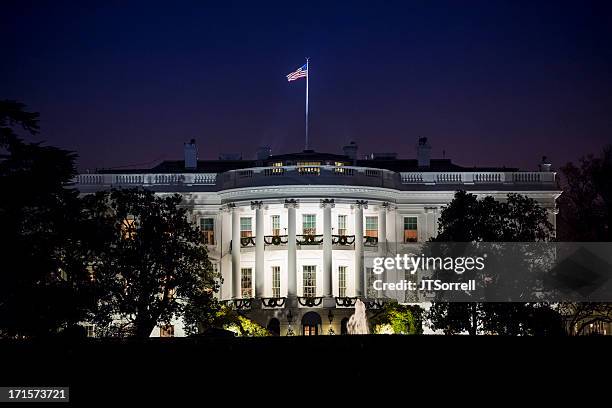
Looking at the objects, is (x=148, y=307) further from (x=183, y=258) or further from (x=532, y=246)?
(x=532, y=246)

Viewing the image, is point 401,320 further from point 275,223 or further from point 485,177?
point 485,177

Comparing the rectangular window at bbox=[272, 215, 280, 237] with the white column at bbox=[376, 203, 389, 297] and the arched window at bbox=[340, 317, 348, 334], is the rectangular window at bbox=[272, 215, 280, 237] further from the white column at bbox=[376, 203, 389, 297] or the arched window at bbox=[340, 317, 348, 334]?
the arched window at bbox=[340, 317, 348, 334]

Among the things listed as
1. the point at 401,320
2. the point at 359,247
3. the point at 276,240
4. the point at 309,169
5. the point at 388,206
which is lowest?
the point at 401,320

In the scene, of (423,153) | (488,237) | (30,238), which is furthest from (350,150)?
(30,238)

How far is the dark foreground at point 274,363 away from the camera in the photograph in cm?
3259

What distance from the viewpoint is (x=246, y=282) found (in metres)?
78.0

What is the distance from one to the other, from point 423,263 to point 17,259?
35.5m

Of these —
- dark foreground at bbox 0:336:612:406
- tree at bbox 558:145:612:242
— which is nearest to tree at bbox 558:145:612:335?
tree at bbox 558:145:612:242

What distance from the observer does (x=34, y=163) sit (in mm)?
39250

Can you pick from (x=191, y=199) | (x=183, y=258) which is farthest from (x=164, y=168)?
(x=183, y=258)

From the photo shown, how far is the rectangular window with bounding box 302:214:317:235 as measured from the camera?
7750 cm

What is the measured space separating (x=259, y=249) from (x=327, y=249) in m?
4.01

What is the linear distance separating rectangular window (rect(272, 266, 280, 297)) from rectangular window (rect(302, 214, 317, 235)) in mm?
2749

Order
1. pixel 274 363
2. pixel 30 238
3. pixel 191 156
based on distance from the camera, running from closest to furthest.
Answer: pixel 274 363, pixel 30 238, pixel 191 156
